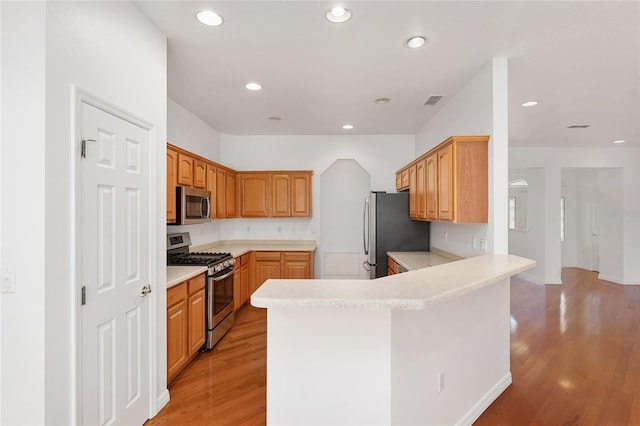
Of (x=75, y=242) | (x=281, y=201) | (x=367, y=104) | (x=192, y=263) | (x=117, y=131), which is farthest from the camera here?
(x=281, y=201)

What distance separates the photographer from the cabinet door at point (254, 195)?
17.6 feet

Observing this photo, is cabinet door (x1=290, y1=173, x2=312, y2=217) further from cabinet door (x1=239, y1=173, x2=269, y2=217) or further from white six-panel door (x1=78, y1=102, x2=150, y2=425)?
white six-panel door (x1=78, y1=102, x2=150, y2=425)

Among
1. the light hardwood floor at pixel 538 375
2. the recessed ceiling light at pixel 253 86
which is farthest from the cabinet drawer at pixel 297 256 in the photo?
the recessed ceiling light at pixel 253 86

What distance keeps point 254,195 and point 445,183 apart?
3.28 meters

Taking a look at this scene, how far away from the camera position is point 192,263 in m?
3.29

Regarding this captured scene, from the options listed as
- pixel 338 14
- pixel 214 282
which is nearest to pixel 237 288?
pixel 214 282

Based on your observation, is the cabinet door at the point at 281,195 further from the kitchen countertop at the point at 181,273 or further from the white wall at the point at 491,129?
the white wall at the point at 491,129

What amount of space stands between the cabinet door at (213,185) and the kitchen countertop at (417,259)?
2.46m

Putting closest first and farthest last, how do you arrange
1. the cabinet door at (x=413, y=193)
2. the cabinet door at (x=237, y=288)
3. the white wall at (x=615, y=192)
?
1. the cabinet door at (x=413, y=193)
2. the cabinet door at (x=237, y=288)
3. the white wall at (x=615, y=192)

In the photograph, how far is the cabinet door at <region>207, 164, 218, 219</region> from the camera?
4277 millimetres

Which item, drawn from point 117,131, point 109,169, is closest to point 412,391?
point 109,169

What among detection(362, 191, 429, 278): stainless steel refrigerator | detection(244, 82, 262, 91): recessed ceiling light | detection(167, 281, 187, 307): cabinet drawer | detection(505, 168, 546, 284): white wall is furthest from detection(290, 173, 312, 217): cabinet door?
detection(505, 168, 546, 284): white wall

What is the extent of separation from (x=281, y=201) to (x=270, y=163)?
76cm

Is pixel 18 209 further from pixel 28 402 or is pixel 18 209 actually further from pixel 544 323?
pixel 544 323
